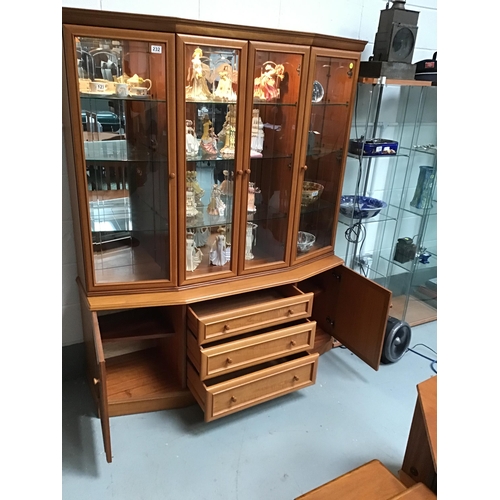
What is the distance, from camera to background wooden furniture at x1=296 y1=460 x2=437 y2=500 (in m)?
1.34

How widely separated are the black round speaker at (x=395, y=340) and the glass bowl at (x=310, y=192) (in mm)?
884

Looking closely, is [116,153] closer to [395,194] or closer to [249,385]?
[249,385]

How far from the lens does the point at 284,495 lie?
1724 mm

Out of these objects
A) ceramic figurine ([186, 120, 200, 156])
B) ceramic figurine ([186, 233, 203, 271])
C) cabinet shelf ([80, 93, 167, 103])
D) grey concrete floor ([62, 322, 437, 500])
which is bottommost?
grey concrete floor ([62, 322, 437, 500])

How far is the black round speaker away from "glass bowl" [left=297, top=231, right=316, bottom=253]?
2.32 feet

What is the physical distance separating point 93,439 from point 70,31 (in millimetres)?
1646

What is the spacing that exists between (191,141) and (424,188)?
1.72 meters

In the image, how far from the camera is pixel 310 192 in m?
2.23

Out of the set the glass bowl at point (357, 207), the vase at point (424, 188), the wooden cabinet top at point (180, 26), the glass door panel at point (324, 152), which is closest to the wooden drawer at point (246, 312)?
the glass door panel at point (324, 152)

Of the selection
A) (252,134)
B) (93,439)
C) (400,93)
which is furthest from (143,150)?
(400,93)

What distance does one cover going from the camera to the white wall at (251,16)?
1.79 m

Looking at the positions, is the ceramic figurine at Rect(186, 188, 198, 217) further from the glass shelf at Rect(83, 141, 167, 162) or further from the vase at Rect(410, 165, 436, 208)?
the vase at Rect(410, 165, 436, 208)

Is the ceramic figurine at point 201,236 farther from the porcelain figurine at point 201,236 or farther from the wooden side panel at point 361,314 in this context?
the wooden side panel at point 361,314

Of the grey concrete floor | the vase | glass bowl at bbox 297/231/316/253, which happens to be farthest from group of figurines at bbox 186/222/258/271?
the vase
